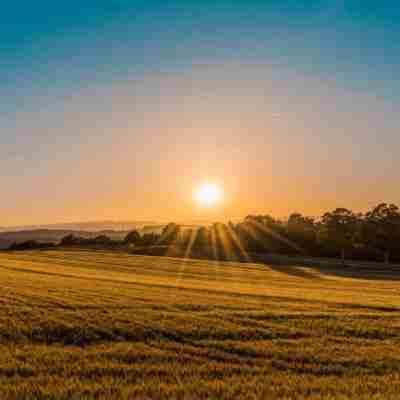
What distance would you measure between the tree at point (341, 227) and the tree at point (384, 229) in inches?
140

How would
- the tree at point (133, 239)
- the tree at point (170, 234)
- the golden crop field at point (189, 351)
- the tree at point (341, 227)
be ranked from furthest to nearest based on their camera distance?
1. the tree at point (133, 239)
2. the tree at point (170, 234)
3. the tree at point (341, 227)
4. the golden crop field at point (189, 351)

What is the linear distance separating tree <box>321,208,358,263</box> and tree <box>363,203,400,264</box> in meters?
3.54

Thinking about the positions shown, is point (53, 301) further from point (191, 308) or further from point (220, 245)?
point (220, 245)

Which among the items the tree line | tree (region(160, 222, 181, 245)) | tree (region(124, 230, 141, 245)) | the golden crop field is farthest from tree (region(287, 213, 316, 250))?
the golden crop field

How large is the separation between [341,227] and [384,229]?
9.10m

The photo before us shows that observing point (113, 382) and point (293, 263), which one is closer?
point (113, 382)

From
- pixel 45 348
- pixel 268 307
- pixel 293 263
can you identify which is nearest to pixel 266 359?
pixel 45 348

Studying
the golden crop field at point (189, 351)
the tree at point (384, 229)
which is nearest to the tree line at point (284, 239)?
the tree at point (384, 229)

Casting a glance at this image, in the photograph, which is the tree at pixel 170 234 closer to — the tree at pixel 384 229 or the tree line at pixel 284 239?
the tree line at pixel 284 239

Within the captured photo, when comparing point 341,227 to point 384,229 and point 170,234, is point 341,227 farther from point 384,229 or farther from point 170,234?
point 170,234

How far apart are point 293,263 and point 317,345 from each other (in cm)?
6007

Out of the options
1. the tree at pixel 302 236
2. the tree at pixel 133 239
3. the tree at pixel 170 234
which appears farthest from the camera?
the tree at pixel 133 239

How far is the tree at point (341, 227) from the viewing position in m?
75.1

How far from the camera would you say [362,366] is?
29.4 ft
